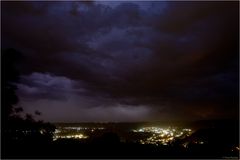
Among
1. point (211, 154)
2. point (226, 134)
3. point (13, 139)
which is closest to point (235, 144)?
point (226, 134)

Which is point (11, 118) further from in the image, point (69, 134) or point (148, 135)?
point (148, 135)

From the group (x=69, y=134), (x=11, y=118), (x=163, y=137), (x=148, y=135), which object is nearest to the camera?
(x=11, y=118)

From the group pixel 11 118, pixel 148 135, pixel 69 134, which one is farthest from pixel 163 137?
pixel 11 118

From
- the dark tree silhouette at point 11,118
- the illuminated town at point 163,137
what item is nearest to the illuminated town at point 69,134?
the dark tree silhouette at point 11,118

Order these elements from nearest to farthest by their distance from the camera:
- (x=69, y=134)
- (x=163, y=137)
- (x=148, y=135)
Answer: (x=163, y=137) < (x=69, y=134) < (x=148, y=135)

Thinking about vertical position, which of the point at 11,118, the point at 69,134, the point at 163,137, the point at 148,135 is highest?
the point at 11,118

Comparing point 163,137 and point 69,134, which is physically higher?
point 163,137

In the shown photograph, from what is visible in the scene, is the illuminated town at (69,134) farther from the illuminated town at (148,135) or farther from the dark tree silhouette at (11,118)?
the dark tree silhouette at (11,118)

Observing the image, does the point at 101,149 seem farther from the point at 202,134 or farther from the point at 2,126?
the point at 202,134

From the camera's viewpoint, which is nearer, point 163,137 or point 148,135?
point 163,137

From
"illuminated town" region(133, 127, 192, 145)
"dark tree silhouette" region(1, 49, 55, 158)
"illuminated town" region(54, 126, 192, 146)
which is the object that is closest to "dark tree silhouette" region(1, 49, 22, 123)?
"dark tree silhouette" region(1, 49, 55, 158)

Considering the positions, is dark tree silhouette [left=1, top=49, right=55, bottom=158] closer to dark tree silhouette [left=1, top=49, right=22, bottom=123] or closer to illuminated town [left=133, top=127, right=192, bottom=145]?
dark tree silhouette [left=1, top=49, right=22, bottom=123]

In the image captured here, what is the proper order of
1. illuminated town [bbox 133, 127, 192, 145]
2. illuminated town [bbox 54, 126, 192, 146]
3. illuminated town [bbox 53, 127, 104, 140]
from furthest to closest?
illuminated town [bbox 133, 127, 192, 145]
illuminated town [bbox 54, 126, 192, 146]
illuminated town [bbox 53, 127, 104, 140]
